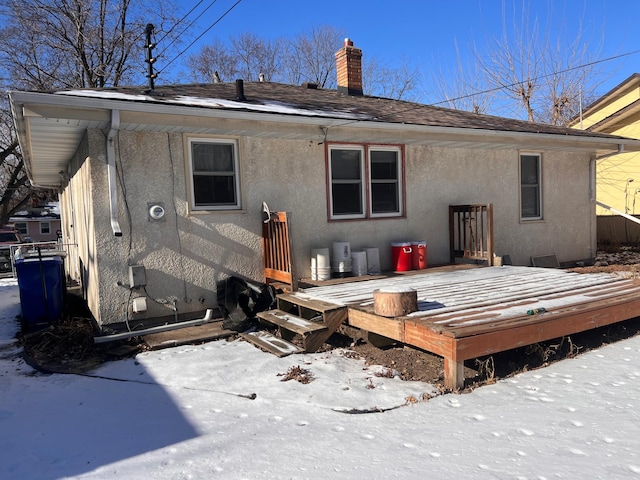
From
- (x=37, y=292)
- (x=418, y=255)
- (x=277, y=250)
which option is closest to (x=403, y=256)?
(x=418, y=255)

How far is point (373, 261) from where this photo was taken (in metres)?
7.29

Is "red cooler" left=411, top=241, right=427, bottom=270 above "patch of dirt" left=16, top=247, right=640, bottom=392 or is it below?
above

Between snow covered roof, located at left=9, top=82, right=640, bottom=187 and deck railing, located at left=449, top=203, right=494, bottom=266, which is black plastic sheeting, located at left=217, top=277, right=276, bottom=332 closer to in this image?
snow covered roof, located at left=9, top=82, right=640, bottom=187

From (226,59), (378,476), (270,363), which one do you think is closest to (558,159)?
(270,363)

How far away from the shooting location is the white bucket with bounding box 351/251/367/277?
704 cm

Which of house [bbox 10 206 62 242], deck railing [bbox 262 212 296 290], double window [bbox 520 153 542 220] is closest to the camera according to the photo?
deck railing [bbox 262 212 296 290]

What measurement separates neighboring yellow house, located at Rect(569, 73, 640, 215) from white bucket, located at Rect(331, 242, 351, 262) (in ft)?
42.9

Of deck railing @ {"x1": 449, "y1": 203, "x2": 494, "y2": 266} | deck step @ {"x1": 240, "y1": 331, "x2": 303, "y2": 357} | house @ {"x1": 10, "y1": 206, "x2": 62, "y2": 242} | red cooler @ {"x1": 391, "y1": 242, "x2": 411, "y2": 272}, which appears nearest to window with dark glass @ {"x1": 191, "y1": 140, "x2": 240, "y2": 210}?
deck step @ {"x1": 240, "y1": 331, "x2": 303, "y2": 357}

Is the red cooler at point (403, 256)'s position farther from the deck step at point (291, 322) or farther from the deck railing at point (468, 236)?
the deck step at point (291, 322)

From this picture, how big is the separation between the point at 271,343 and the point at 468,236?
4.41 metres

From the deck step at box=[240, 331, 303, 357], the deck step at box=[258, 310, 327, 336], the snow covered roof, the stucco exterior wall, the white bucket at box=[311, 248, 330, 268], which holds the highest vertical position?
the snow covered roof

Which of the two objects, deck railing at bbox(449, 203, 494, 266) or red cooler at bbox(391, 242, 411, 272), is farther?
deck railing at bbox(449, 203, 494, 266)

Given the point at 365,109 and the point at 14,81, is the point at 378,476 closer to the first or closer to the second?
the point at 365,109

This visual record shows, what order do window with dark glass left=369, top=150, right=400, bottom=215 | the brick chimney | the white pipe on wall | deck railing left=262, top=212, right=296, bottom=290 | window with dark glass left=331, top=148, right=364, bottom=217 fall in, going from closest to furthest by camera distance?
the white pipe on wall
deck railing left=262, top=212, right=296, bottom=290
window with dark glass left=331, top=148, right=364, bottom=217
window with dark glass left=369, top=150, right=400, bottom=215
the brick chimney
